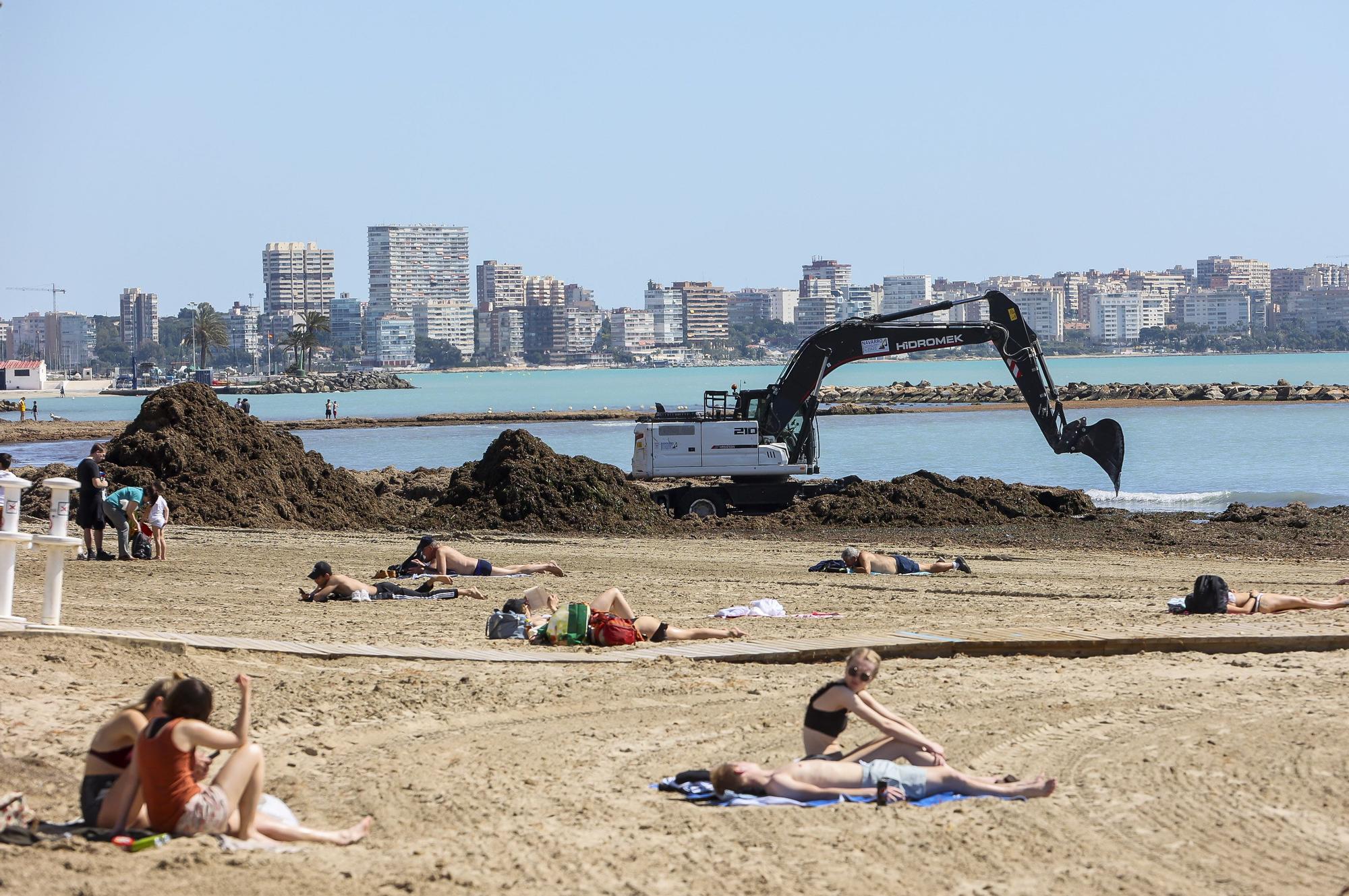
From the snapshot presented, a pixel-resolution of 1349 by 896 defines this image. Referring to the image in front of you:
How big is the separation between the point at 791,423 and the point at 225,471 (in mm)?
10847

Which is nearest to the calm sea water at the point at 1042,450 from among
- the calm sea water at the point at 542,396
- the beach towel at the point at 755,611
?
the beach towel at the point at 755,611

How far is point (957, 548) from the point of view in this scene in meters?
24.4

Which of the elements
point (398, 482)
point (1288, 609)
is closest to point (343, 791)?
point (1288, 609)

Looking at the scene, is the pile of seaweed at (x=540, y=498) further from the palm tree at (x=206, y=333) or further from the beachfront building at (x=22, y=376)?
the palm tree at (x=206, y=333)

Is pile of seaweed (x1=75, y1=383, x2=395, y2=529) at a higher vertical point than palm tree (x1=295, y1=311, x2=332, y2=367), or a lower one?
lower

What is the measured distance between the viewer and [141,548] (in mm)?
19562

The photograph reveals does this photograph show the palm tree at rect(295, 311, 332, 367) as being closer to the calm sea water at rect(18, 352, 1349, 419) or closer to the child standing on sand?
the calm sea water at rect(18, 352, 1349, 419)

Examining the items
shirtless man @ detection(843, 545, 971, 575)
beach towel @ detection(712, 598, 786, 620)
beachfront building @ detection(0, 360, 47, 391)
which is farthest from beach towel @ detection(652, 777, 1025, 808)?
beachfront building @ detection(0, 360, 47, 391)

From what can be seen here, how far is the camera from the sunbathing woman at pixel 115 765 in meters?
7.59

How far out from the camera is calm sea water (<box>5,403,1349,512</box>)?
40719mm

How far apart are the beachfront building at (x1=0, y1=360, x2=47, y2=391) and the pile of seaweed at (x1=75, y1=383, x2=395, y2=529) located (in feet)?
422

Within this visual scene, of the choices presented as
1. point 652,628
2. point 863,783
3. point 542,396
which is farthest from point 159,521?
point 542,396

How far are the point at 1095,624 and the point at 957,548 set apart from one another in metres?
10.1

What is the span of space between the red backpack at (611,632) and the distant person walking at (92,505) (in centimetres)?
748
